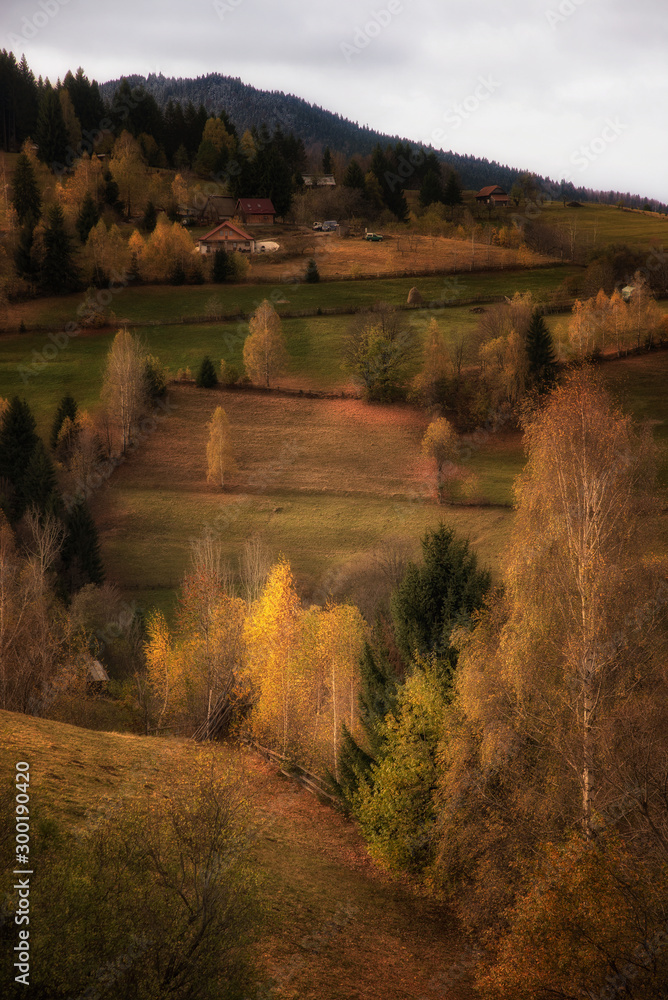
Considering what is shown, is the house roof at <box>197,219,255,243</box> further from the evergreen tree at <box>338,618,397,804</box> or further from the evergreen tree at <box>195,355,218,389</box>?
the evergreen tree at <box>338,618,397,804</box>

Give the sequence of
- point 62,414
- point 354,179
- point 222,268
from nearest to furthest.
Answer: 1. point 62,414
2. point 222,268
3. point 354,179

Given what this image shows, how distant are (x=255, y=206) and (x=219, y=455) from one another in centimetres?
7618

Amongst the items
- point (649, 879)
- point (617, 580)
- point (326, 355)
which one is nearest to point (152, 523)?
point (326, 355)

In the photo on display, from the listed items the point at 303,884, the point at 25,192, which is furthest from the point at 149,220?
the point at 303,884

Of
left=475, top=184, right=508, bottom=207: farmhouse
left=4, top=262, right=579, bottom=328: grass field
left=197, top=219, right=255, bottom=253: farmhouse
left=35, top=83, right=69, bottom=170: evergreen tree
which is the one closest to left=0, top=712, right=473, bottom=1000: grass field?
left=4, top=262, right=579, bottom=328: grass field

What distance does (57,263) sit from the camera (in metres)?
93.8

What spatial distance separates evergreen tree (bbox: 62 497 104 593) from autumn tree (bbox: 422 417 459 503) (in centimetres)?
2581

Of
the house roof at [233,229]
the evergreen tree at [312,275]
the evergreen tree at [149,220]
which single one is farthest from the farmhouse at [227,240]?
the evergreen tree at [312,275]

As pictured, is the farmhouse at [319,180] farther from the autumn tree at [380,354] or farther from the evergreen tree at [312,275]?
the autumn tree at [380,354]

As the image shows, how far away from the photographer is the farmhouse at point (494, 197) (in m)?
148

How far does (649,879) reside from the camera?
1442cm

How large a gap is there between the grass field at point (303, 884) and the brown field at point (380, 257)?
85.5 meters

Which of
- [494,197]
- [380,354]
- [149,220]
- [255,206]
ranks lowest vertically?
[380,354]

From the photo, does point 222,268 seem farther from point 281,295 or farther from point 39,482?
point 39,482
